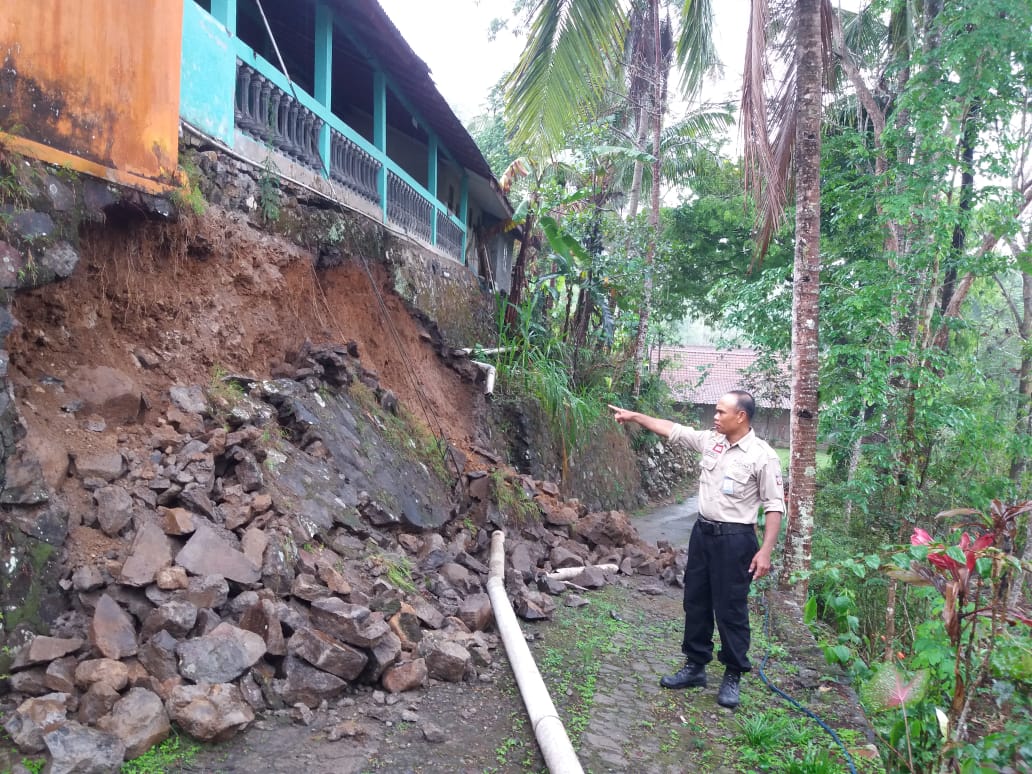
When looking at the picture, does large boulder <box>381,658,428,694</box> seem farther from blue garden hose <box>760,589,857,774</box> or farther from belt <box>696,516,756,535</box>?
blue garden hose <box>760,589,857,774</box>

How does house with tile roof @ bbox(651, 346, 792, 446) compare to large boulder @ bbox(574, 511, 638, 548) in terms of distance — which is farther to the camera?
house with tile roof @ bbox(651, 346, 792, 446)

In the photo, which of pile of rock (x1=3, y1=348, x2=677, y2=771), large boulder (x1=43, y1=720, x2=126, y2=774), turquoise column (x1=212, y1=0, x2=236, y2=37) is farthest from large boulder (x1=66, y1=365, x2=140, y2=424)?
turquoise column (x1=212, y1=0, x2=236, y2=37)

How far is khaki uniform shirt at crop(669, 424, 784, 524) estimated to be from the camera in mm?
3703

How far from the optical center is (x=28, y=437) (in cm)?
324

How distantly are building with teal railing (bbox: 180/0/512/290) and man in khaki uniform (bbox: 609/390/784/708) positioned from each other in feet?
14.2

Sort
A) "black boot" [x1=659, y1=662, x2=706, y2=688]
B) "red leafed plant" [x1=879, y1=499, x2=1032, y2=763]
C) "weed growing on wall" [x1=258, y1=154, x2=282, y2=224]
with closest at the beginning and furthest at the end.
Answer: "red leafed plant" [x1=879, y1=499, x2=1032, y2=763]
"black boot" [x1=659, y1=662, x2=706, y2=688]
"weed growing on wall" [x1=258, y1=154, x2=282, y2=224]

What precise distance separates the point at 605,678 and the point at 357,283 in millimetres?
4970

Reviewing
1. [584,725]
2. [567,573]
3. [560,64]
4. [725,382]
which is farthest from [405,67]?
[725,382]

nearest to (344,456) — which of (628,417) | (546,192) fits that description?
(628,417)

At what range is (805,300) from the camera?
6074 millimetres

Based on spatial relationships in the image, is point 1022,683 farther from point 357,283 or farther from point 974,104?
point 974,104

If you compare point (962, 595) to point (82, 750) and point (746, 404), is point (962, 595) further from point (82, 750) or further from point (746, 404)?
point (82, 750)

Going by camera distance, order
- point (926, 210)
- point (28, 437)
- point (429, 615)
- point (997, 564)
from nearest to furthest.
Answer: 1. point (997, 564)
2. point (28, 437)
3. point (429, 615)
4. point (926, 210)

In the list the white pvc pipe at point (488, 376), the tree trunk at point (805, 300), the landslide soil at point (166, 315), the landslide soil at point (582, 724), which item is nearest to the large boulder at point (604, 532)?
the tree trunk at point (805, 300)
